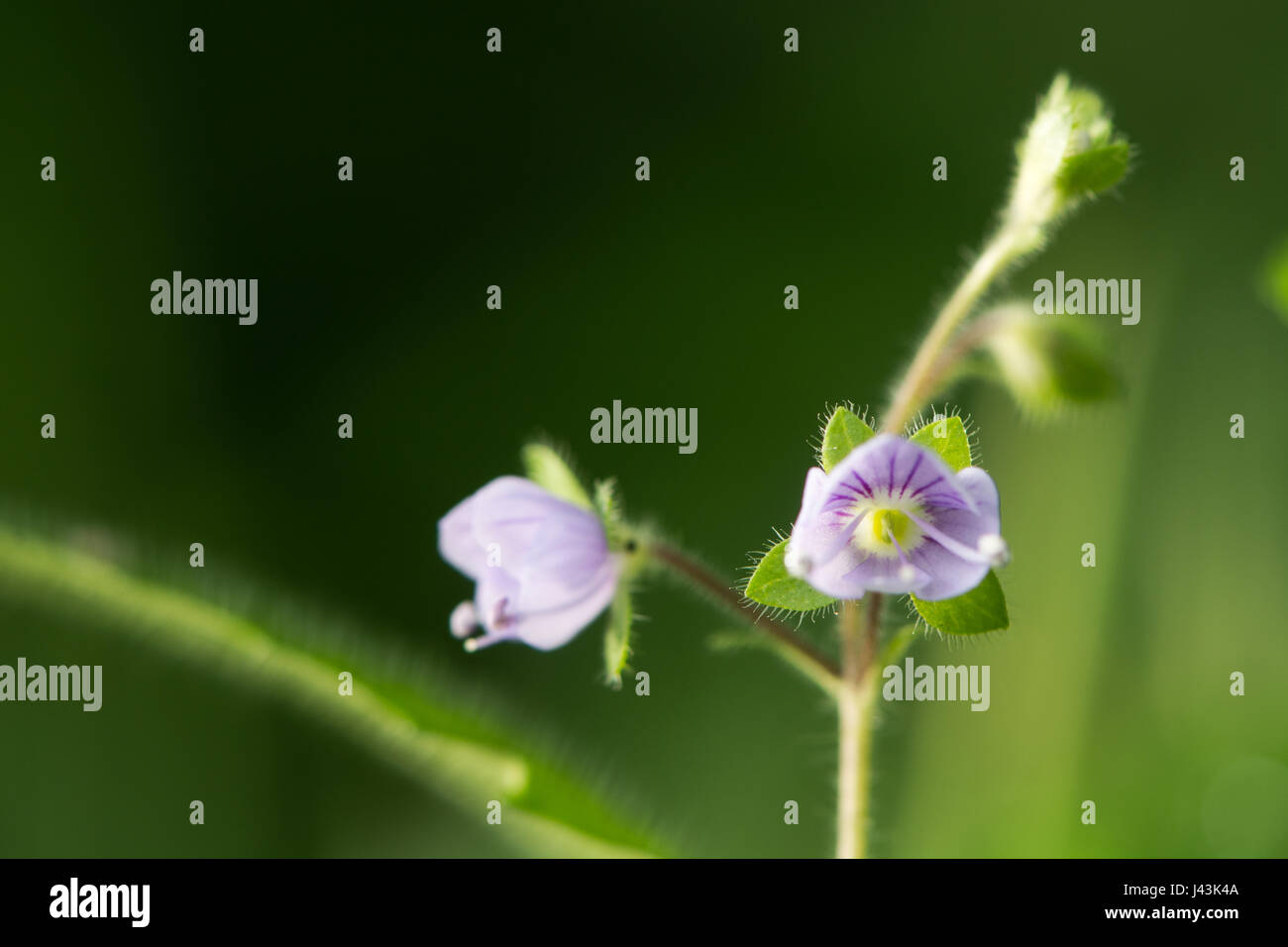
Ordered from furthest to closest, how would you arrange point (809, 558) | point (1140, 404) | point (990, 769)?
point (1140, 404) → point (990, 769) → point (809, 558)

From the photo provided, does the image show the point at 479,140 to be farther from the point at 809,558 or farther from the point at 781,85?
the point at 809,558

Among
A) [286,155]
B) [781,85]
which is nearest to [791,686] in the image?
[781,85]

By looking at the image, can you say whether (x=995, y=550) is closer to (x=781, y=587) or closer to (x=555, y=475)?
(x=781, y=587)

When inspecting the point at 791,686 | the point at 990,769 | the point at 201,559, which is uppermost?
the point at 201,559

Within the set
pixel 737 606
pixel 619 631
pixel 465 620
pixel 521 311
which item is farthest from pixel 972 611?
pixel 521 311

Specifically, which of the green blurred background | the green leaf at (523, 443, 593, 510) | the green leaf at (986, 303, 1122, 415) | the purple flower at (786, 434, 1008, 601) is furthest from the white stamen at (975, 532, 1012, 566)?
the green blurred background
